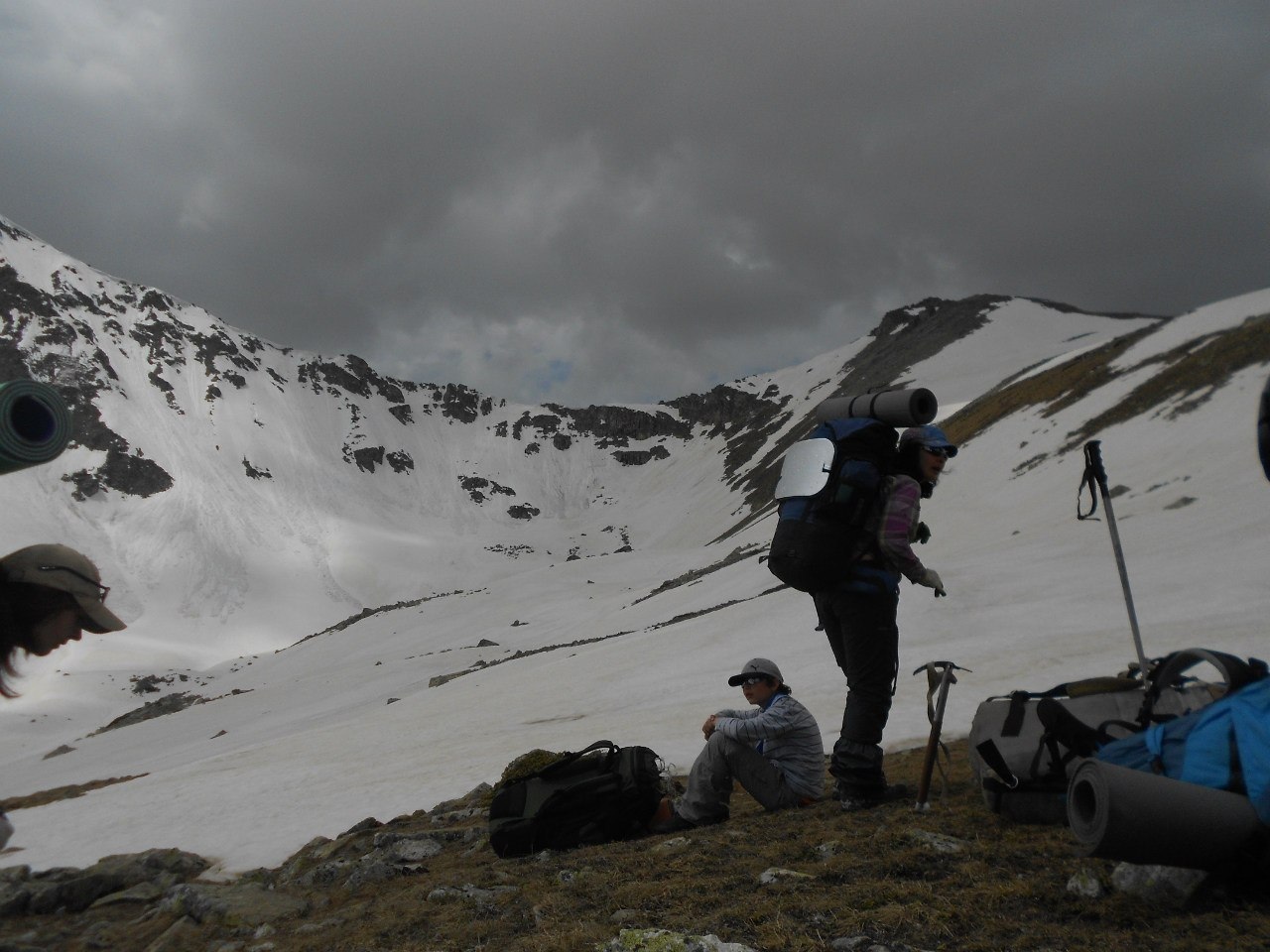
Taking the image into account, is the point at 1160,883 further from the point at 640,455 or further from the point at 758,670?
the point at 640,455

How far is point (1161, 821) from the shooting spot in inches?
110

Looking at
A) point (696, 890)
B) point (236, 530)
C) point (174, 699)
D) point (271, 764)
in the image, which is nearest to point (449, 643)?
point (174, 699)

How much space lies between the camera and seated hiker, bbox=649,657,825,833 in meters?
5.93

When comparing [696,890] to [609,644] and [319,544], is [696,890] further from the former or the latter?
[319,544]

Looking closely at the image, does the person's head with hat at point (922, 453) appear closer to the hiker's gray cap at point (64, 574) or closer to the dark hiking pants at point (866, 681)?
the dark hiking pants at point (866, 681)

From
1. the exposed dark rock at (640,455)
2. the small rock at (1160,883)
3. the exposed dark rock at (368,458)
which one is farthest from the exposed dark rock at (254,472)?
the small rock at (1160,883)

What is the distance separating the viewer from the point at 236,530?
418ft

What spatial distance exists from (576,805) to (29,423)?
181 inches

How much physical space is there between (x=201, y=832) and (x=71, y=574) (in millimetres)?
9314

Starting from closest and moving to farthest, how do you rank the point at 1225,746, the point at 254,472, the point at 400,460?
the point at 1225,746 → the point at 254,472 → the point at 400,460

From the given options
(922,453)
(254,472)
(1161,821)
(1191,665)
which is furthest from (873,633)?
(254,472)

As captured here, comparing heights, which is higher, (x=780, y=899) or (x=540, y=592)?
(x=540, y=592)

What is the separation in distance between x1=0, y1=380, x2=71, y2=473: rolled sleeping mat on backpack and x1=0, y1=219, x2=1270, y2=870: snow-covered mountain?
23.8 feet

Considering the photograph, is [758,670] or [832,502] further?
[758,670]
